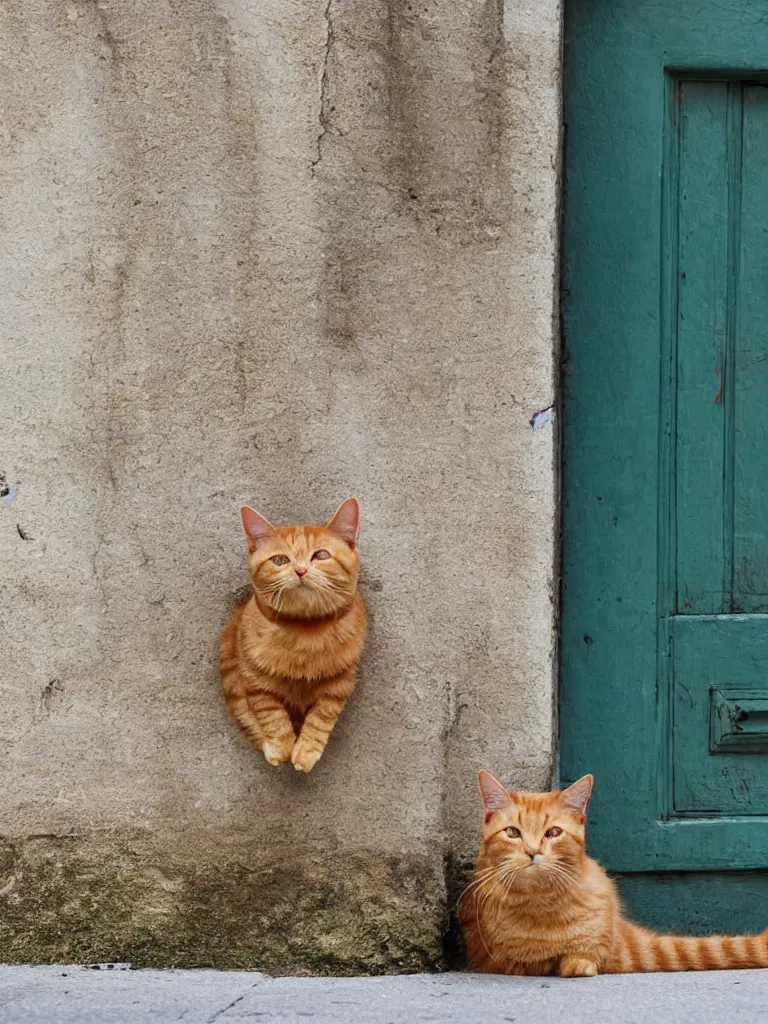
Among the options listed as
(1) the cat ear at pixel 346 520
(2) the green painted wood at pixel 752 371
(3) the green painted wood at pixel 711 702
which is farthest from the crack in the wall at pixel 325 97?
(3) the green painted wood at pixel 711 702

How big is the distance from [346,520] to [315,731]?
48cm

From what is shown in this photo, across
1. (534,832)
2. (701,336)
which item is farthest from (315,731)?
(701,336)

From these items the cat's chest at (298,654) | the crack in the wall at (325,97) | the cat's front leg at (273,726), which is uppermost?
the crack in the wall at (325,97)

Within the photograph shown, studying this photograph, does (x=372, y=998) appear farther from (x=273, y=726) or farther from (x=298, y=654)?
(x=298, y=654)

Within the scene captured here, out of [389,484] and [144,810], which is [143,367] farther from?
[144,810]

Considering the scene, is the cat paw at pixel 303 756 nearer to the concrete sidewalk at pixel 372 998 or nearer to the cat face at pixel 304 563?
the cat face at pixel 304 563

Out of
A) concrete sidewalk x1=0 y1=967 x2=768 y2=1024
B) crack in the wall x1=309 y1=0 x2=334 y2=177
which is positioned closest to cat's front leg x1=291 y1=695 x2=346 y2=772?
concrete sidewalk x1=0 y1=967 x2=768 y2=1024

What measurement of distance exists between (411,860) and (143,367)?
128cm

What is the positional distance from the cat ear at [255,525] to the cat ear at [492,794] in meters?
0.68

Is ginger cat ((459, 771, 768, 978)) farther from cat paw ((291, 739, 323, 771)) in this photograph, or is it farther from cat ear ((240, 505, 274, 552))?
cat ear ((240, 505, 274, 552))

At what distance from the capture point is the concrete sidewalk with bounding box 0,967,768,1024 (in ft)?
7.57

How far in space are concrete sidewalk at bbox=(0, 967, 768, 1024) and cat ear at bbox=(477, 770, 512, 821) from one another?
1.16 feet

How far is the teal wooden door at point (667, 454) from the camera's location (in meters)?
2.93

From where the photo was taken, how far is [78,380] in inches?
108
